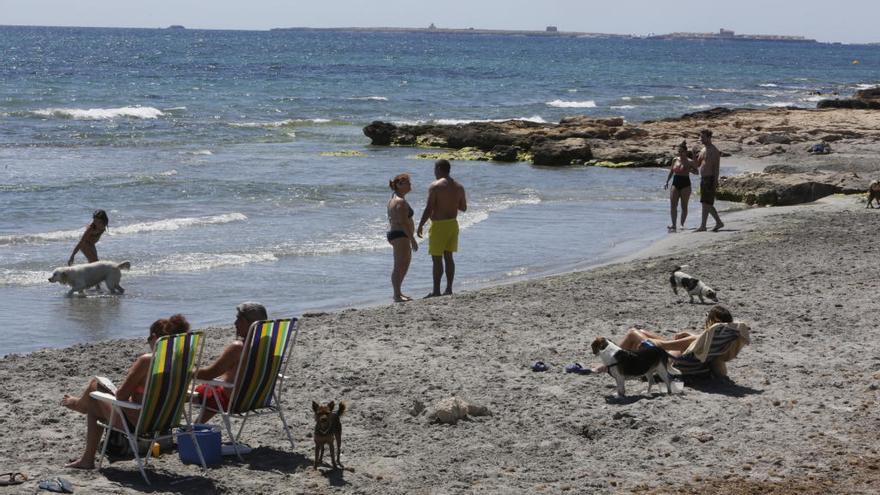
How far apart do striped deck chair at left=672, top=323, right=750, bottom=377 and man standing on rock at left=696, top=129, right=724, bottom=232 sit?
885 centimetres

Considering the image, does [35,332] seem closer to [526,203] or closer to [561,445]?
[561,445]

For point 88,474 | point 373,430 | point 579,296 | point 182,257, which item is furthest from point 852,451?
point 182,257

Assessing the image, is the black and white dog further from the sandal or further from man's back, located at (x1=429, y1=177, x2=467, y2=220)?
the sandal

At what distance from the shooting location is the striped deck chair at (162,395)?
20.6 ft

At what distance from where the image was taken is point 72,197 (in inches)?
875

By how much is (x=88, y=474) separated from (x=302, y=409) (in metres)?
1.85

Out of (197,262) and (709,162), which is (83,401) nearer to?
(197,262)

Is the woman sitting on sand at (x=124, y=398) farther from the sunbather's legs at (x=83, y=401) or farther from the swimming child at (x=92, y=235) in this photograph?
the swimming child at (x=92, y=235)

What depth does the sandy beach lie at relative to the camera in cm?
647

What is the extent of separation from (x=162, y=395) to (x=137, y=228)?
12397 millimetres

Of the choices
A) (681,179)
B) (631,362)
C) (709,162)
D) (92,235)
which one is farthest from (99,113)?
(631,362)

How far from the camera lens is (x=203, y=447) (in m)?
6.71

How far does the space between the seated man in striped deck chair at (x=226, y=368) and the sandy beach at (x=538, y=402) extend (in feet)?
A: 1.24


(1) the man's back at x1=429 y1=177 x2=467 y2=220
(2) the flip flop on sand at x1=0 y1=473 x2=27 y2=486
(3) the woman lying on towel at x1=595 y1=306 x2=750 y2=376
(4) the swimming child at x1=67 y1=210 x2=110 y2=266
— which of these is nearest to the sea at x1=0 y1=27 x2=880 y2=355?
(4) the swimming child at x1=67 y1=210 x2=110 y2=266
